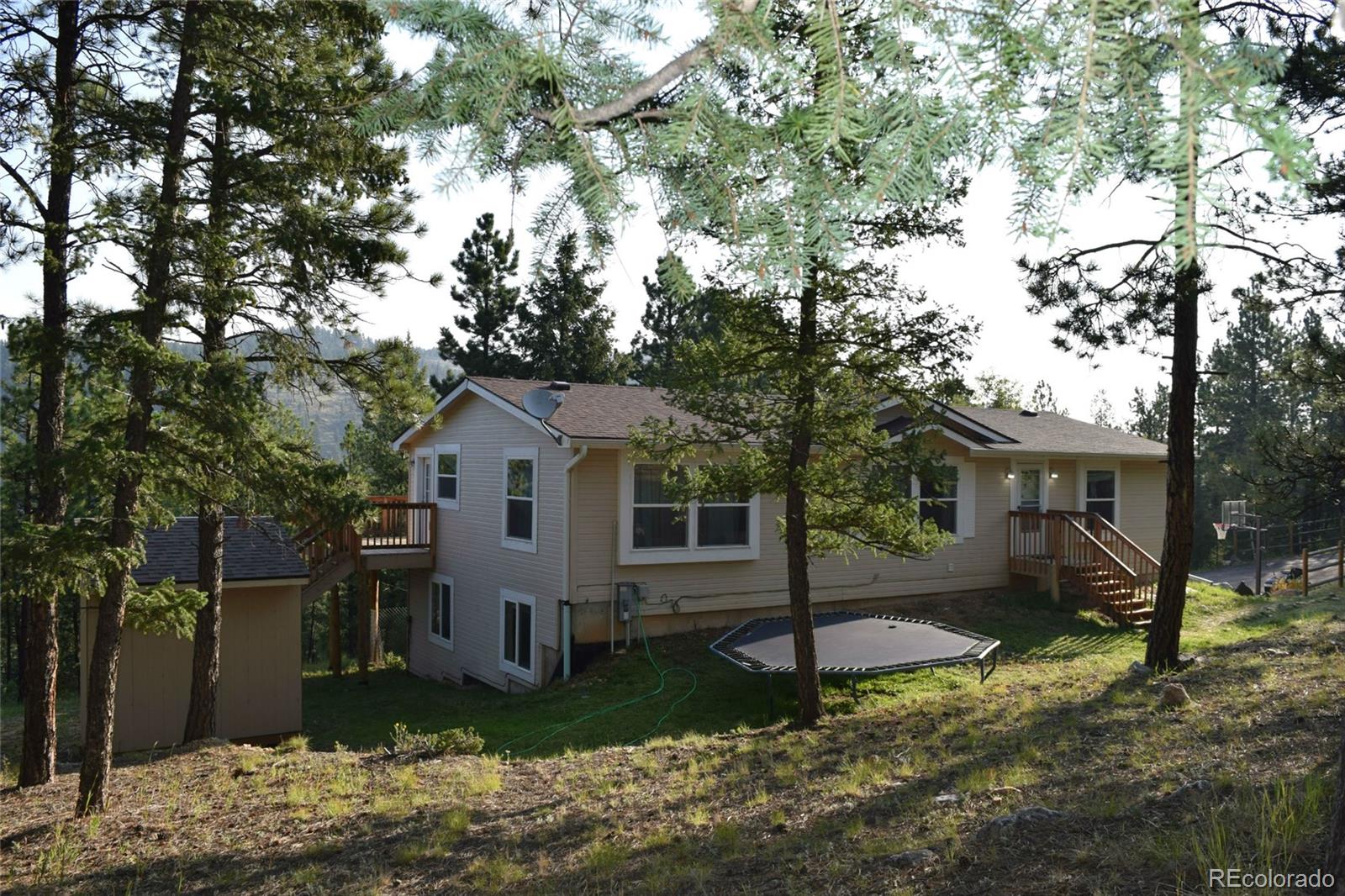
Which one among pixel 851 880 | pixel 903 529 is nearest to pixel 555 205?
pixel 851 880

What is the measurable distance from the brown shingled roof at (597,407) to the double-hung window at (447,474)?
1901 millimetres

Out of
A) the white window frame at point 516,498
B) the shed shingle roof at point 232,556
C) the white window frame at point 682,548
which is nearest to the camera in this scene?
the shed shingle roof at point 232,556

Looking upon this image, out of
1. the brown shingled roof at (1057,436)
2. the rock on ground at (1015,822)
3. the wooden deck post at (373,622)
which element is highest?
the brown shingled roof at (1057,436)

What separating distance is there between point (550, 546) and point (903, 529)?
6867mm

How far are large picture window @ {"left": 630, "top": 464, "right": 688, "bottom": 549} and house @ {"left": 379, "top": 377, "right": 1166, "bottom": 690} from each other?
1.1 inches

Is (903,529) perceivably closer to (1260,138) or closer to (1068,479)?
(1260,138)

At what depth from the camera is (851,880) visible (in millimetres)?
4234

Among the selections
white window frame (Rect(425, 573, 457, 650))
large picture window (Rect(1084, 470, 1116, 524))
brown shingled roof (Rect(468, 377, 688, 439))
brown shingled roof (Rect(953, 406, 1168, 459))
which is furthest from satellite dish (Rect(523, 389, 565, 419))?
large picture window (Rect(1084, 470, 1116, 524))

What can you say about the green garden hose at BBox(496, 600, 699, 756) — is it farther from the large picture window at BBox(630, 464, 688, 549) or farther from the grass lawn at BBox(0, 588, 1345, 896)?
the large picture window at BBox(630, 464, 688, 549)

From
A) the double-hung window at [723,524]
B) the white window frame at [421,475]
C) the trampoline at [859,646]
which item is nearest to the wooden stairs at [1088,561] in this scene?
the trampoline at [859,646]

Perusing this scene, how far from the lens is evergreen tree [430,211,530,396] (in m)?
25.0

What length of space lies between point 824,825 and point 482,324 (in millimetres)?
23348

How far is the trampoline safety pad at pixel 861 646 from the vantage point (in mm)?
10891

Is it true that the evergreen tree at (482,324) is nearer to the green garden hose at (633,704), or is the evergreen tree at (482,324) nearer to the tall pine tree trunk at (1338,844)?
the green garden hose at (633,704)
